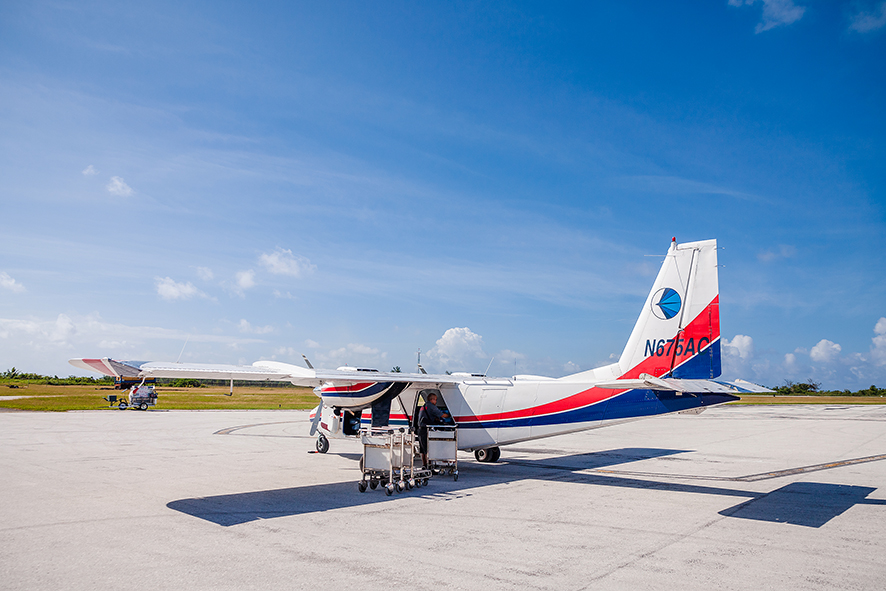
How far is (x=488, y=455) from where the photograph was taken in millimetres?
17594

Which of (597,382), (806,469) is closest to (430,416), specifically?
(597,382)

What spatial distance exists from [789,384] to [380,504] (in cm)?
14545

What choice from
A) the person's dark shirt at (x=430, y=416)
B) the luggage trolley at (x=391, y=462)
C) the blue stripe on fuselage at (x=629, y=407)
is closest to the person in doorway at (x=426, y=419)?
the person's dark shirt at (x=430, y=416)

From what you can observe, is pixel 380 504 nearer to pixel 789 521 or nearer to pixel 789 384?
pixel 789 521

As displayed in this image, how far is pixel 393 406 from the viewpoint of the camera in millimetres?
17266

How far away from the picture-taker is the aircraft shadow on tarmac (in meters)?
10.1

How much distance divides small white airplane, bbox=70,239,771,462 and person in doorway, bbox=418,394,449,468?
46 centimetres

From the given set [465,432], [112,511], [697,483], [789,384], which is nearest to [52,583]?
[112,511]

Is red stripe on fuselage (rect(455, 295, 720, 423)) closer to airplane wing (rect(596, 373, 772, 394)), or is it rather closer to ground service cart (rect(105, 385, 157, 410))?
airplane wing (rect(596, 373, 772, 394))

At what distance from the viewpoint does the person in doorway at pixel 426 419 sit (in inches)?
589

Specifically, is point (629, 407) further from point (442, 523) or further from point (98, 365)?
point (98, 365)

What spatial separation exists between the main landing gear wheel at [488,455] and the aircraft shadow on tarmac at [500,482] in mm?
919

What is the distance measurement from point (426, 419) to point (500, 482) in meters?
2.66

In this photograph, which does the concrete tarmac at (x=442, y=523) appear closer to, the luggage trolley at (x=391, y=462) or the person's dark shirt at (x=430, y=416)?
the luggage trolley at (x=391, y=462)
